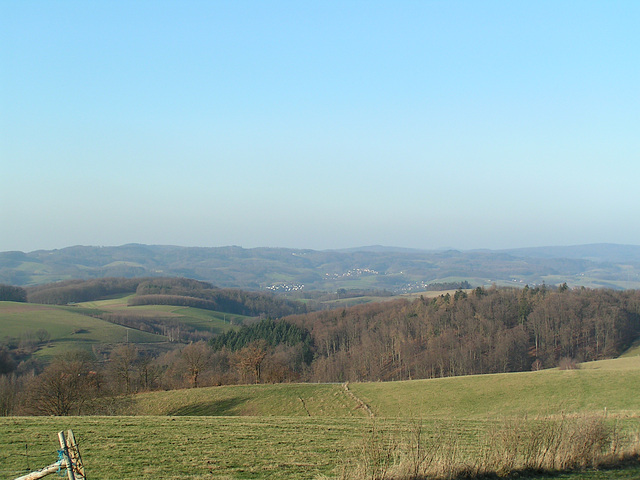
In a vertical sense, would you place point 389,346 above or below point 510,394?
below

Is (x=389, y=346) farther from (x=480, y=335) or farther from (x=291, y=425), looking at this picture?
(x=291, y=425)

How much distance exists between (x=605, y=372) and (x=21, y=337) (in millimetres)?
101151

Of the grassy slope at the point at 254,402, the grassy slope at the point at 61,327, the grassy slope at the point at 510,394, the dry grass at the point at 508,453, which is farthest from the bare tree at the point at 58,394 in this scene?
the grassy slope at the point at 61,327

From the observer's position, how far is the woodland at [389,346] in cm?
5677

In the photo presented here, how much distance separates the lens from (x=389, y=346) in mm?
91000

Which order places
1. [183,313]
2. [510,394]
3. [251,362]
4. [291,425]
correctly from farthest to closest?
[183,313] → [251,362] → [510,394] → [291,425]

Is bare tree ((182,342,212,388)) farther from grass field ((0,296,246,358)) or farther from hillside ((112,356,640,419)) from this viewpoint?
grass field ((0,296,246,358))

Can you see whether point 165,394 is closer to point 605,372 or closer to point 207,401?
point 207,401

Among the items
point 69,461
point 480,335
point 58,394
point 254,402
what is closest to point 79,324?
point 58,394

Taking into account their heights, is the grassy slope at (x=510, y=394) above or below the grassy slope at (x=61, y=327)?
above

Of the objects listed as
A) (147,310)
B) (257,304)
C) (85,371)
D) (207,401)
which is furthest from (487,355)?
(257,304)

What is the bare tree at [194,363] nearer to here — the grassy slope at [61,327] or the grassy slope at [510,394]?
the grassy slope at [510,394]

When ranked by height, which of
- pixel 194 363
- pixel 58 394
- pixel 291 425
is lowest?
pixel 194 363

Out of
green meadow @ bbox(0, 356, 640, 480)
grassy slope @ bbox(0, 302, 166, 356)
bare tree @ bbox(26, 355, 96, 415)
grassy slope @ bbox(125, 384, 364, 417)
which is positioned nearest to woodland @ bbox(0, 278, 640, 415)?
bare tree @ bbox(26, 355, 96, 415)
